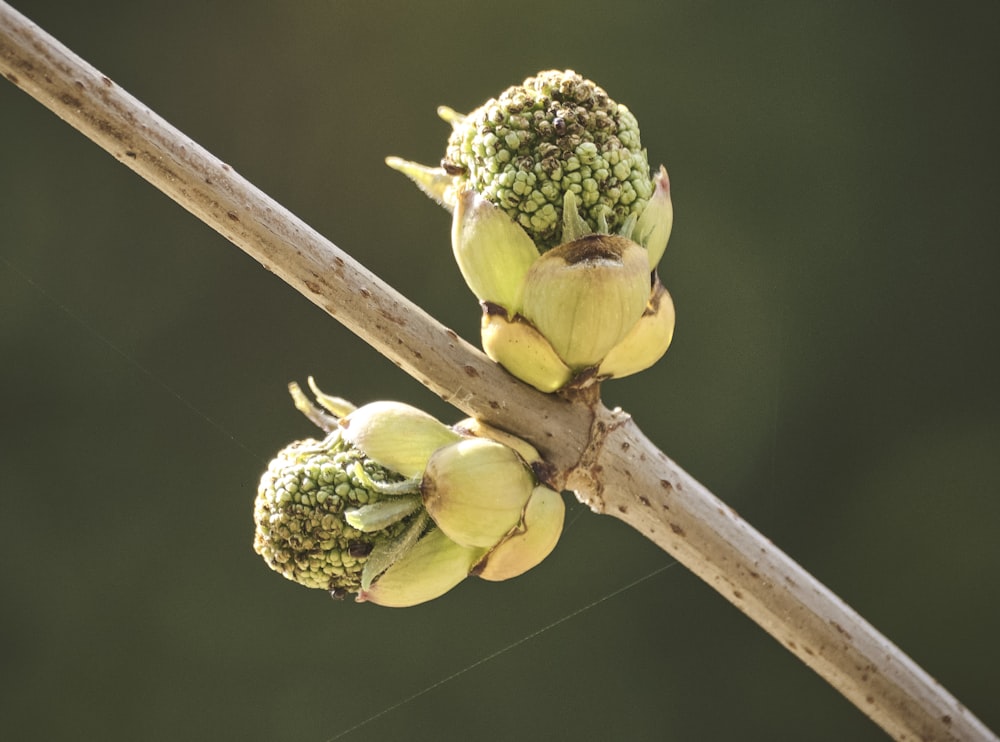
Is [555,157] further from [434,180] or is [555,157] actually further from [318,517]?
[318,517]

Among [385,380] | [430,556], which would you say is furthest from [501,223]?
[385,380]

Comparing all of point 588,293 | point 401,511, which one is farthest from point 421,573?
point 588,293

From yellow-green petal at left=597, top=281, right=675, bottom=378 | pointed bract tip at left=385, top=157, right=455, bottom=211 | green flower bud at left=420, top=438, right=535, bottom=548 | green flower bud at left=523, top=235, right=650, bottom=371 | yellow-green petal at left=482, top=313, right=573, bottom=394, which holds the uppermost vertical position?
pointed bract tip at left=385, top=157, right=455, bottom=211

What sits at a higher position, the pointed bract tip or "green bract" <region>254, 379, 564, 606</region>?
the pointed bract tip

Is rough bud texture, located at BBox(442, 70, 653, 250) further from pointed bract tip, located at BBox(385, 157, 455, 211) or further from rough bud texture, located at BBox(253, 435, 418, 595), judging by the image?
rough bud texture, located at BBox(253, 435, 418, 595)

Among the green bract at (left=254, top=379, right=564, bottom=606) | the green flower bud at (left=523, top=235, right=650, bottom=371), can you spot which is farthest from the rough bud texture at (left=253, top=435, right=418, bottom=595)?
the green flower bud at (left=523, top=235, right=650, bottom=371)

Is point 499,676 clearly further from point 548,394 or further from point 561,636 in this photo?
point 548,394

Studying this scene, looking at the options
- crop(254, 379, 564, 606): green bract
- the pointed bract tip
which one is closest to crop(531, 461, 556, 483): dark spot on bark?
crop(254, 379, 564, 606): green bract

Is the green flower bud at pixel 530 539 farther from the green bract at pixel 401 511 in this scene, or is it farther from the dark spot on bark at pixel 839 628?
the dark spot on bark at pixel 839 628
